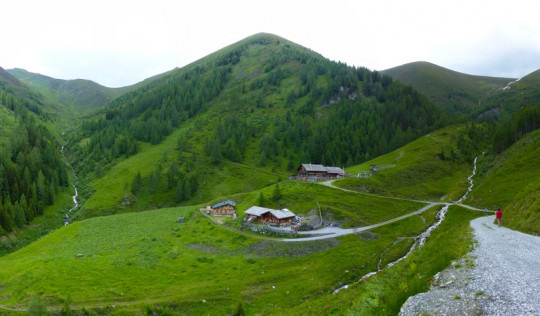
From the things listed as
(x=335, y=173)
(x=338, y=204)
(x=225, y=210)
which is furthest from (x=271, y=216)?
(x=335, y=173)

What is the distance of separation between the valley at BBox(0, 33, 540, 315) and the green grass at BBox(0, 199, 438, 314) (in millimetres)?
357

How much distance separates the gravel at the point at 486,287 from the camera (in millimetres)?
14842

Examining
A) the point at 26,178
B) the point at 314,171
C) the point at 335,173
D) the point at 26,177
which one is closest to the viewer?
the point at 26,178

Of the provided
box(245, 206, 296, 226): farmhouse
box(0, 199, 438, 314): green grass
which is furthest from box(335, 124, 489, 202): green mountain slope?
box(245, 206, 296, 226): farmhouse

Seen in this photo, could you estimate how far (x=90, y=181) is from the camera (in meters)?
155

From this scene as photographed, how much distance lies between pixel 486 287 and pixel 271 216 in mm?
65857

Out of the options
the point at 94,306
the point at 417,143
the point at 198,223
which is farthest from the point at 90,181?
the point at 417,143

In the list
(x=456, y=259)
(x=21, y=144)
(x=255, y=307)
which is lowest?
(x=255, y=307)

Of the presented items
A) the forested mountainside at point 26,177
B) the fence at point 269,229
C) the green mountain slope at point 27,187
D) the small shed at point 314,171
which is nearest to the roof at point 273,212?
the fence at point 269,229

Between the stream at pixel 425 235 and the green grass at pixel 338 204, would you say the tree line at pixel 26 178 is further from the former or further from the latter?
the stream at pixel 425 235

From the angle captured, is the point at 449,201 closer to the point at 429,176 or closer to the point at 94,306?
the point at 429,176

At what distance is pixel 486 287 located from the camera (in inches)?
672

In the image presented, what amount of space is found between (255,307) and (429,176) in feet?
338

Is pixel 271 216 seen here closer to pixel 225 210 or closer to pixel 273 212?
pixel 273 212
